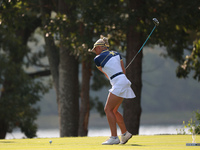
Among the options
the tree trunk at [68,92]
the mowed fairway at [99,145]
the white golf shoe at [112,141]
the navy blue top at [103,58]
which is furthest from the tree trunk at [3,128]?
the navy blue top at [103,58]

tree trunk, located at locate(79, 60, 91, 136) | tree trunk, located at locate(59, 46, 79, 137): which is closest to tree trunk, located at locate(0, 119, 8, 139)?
tree trunk, located at locate(79, 60, 91, 136)

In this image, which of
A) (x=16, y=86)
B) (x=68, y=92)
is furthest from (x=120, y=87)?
(x=16, y=86)

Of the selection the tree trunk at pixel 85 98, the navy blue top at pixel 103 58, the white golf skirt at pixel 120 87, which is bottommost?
the tree trunk at pixel 85 98

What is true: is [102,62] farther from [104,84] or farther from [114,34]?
[104,84]

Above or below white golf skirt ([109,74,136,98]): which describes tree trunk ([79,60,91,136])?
below

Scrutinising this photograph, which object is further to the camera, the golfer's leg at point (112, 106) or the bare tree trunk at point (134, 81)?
the bare tree trunk at point (134, 81)

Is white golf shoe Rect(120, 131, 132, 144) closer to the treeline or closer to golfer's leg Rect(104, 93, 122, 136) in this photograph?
golfer's leg Rect(104, 93, 122, 136)

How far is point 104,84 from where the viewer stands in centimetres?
3145

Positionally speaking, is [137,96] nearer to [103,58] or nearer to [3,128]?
[103,58]

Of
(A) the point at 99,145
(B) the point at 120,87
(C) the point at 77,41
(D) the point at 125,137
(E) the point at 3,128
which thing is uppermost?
(C) the point at 77,41

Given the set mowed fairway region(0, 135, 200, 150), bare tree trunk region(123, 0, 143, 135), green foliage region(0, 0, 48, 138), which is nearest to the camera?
mowed fairway region(0, 135, 200, 150)

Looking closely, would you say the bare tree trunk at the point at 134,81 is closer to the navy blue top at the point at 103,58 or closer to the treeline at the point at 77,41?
the treeline at the point at 77,41

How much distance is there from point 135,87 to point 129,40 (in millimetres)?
1870

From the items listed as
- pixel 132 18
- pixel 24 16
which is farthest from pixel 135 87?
pixel 24 16
